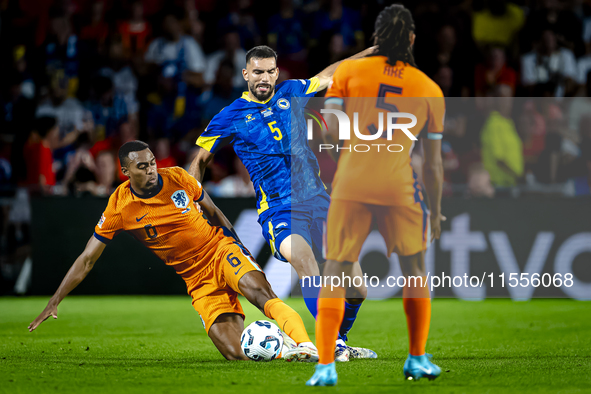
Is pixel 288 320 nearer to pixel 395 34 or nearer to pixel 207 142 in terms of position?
pixel 207 142

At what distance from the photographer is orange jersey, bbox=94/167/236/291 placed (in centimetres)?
555

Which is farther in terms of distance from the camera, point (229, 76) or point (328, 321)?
point (229, 76)

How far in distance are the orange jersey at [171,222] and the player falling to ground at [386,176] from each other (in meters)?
2.08

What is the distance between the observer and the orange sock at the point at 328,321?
373 centimetres

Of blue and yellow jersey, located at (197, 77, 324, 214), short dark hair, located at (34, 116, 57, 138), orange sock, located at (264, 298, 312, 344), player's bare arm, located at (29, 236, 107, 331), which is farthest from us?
short dark hair, located at (34, 116, 57, 138)

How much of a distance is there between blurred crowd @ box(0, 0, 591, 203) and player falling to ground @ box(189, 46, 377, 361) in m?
4.33

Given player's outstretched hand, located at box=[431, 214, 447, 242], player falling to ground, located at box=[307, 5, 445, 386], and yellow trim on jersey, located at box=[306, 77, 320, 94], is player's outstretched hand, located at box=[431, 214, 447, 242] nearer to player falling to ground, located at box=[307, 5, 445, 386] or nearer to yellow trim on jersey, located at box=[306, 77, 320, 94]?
player falling to ground, located at box=[307, 5, 445, 386]

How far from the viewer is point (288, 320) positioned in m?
4.95

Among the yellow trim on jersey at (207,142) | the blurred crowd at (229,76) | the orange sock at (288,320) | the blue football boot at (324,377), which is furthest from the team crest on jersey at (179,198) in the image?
the blurred crowd at (229,76)

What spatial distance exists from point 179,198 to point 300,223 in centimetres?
108

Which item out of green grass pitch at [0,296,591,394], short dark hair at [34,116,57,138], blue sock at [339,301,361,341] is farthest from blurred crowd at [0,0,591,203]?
blue sock at [339,301,361,341]

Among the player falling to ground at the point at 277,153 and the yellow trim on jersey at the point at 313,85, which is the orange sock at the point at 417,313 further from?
the yellow trim on jersey at the point at 313,85

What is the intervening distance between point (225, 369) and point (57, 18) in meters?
9.10

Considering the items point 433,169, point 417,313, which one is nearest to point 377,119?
point 433,169
